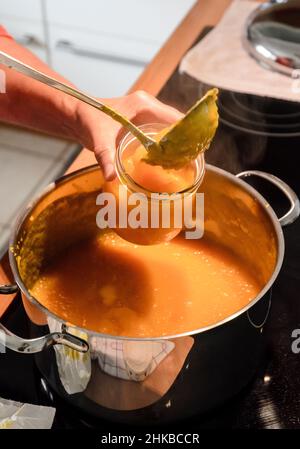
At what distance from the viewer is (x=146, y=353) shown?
1.77 ft

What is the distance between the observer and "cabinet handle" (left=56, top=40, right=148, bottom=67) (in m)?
1.74

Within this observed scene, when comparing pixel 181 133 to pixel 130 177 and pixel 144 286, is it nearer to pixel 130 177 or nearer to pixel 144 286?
pixel 130 177

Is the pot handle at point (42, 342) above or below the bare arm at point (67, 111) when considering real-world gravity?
below

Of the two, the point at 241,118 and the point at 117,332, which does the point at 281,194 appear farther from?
the point at 117,332

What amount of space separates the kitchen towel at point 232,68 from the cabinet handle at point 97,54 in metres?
0.57

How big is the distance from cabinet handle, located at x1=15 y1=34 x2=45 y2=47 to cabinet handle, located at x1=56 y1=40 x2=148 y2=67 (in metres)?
0.06

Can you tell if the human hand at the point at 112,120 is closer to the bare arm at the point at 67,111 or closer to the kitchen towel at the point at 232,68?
the bare arm at the point at 67,111

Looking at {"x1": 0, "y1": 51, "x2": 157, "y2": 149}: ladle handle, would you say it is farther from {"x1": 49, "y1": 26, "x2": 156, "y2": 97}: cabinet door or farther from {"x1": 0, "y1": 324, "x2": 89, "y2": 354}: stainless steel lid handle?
{"x1": 49, "y1": 26, "x2": 156, "y2": 97}: cabinet door

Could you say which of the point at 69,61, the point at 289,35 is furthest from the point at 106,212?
the point at 69,61

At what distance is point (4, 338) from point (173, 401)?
7.2 inches

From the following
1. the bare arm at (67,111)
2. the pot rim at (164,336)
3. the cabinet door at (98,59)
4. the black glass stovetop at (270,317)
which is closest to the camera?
the pot rim at (164,336)

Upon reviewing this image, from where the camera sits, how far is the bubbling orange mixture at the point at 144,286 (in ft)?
2.35

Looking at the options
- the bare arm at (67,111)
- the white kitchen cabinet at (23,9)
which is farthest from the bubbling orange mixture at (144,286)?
the white kitchen cabinet at (23,9)
